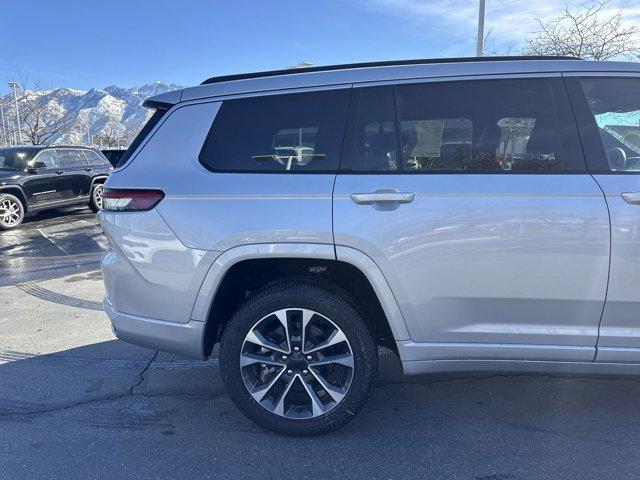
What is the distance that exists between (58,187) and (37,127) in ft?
89.8

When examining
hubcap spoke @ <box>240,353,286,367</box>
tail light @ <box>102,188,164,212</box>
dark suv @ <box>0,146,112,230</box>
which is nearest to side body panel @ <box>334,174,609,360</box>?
hubcap spoke @ <box>240,353,286,367</box>

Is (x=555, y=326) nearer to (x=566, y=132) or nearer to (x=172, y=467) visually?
(x=566, y=132)

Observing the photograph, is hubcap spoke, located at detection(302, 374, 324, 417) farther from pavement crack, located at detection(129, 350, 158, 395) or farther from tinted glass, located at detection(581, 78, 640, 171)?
tinted glass, located at detection(581, 78, 640, 171)

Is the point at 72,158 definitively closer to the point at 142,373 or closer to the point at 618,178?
the point at 142,373

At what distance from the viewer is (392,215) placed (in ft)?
8.31

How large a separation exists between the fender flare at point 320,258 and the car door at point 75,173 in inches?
422

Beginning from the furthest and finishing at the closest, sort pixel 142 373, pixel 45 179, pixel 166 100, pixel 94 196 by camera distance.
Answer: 1. pixel 94 196
2. pixel 45 179
3. pixel 142 373
4. pixel 166 100

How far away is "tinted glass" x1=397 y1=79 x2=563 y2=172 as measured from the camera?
8.54 feet

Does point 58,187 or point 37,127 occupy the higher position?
point 37,127

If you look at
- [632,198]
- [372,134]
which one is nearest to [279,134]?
[372,134]

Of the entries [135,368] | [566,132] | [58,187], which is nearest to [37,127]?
[58,187]

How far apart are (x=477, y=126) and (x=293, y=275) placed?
1317 millimetres

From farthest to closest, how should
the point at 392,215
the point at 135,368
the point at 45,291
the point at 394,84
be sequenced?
the point at 45,291 → the point at 135,368 → the point at 394,84 → the point at 392,215

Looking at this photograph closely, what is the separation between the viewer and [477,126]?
266 cm
